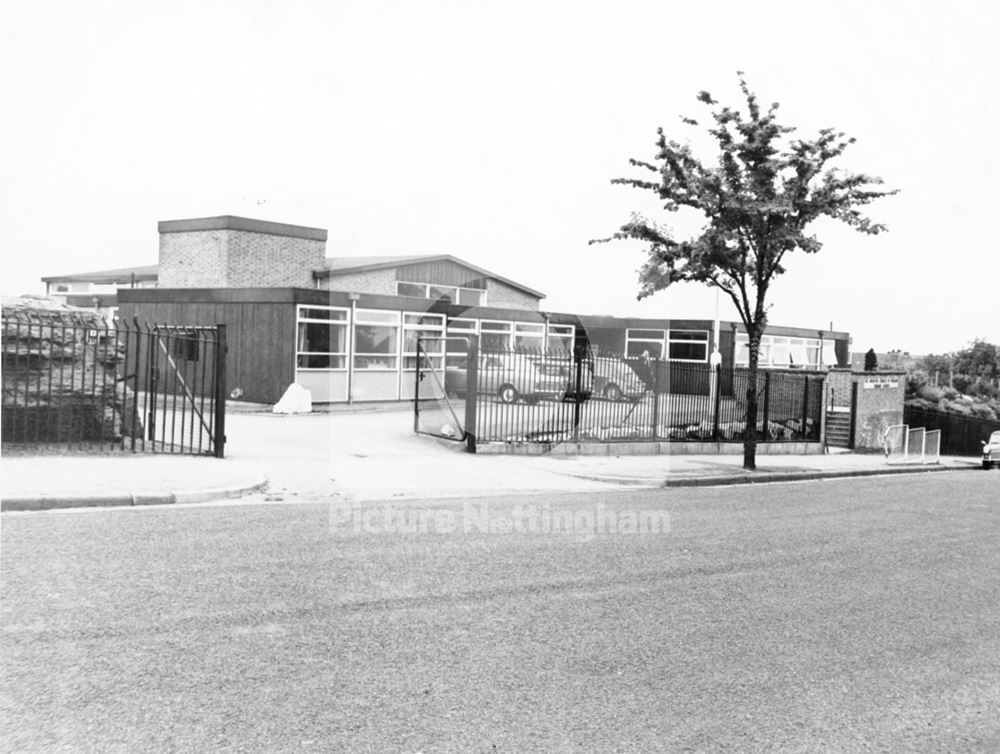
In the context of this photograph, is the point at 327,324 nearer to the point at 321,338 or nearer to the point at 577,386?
the point at 321,338

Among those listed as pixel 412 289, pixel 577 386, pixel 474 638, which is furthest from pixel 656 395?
pixel 412 289

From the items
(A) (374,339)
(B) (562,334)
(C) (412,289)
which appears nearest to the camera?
(A) (374,339)

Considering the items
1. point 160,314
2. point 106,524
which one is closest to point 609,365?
point 106,524

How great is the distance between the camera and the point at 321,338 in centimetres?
2423

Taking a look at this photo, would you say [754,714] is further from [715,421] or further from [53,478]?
[715,421]

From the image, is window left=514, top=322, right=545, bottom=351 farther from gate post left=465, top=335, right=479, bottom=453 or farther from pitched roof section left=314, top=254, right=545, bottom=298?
gate post left=465, top=335, right=479, bottom=453

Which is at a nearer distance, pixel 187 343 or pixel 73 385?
pixel 73 385

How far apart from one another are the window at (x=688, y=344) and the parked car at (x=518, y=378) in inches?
1031

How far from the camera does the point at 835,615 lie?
6.70 m

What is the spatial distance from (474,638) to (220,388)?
973 cm

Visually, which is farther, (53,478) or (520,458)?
(520,458)

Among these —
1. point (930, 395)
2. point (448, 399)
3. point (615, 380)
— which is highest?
point (615, 380)

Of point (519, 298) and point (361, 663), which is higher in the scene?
point (519, 298)

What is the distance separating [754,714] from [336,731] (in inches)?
86.6
